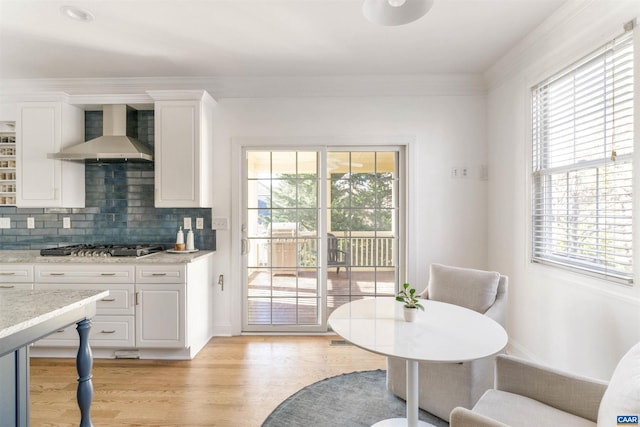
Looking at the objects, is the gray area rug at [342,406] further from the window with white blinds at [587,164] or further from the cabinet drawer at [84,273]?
the cabinet drawer at [84,273]

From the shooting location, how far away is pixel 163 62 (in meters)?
2.83

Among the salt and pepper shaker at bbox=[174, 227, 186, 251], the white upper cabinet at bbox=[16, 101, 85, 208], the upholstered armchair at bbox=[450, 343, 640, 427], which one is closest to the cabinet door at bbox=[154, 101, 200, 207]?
the salt and pepper shaker at bbox=[174, 227, 186, 251]

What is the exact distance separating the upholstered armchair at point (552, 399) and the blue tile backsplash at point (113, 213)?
9.60 feet

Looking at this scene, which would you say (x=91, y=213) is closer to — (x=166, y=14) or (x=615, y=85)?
(x=166, y=14)

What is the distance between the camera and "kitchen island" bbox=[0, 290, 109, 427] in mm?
1203

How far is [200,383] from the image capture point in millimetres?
2312

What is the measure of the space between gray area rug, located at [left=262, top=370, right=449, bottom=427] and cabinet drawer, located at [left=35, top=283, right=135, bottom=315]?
5.25 ft

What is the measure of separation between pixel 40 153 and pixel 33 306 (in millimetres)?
2303

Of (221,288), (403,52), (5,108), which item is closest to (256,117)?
(403,52)

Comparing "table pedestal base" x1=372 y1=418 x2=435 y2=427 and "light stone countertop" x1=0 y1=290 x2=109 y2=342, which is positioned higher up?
"light stone countertop" x1=0 y1=290 x2=109 y2=342

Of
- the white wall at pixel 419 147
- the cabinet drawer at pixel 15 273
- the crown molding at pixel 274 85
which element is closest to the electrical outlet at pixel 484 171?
the white wall at pixel 419 147

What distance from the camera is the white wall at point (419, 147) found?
318 cm

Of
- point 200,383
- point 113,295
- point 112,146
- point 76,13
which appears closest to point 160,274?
point 113,295

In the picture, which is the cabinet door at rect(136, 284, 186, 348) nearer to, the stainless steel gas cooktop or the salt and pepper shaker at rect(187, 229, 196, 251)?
the stainless steel gas cooktop
